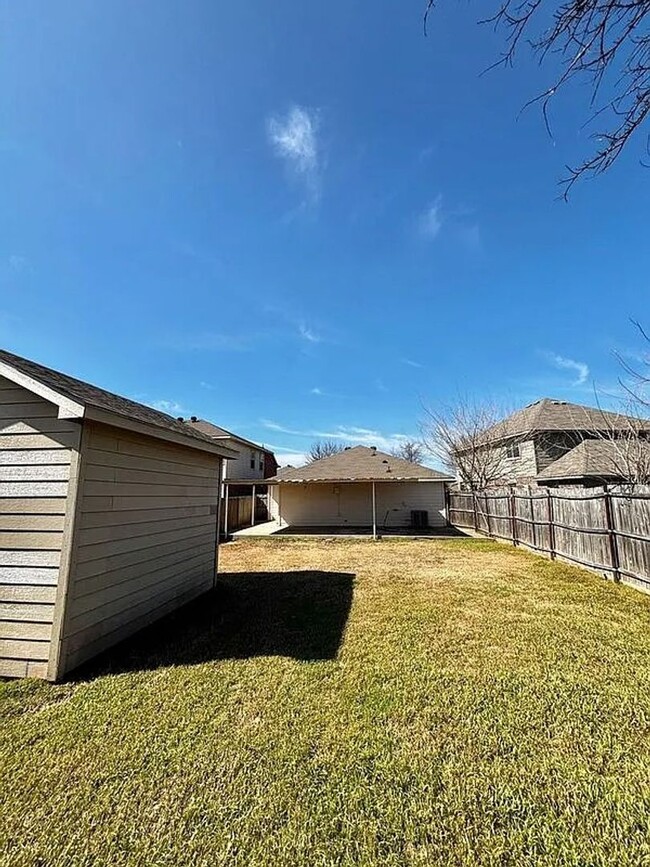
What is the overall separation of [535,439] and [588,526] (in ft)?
46.6

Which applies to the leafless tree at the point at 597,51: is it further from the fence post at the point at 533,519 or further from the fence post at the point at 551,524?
the fence post at the point at 533,519

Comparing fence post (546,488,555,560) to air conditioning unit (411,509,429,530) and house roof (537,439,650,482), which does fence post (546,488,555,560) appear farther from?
air conditioning unit (411,509,429,530)

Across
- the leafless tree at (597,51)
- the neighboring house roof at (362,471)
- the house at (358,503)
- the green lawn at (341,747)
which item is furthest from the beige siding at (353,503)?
the leafless tree at (597,51)

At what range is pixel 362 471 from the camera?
17.1 metres

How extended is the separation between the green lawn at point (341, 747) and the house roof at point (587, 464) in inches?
469

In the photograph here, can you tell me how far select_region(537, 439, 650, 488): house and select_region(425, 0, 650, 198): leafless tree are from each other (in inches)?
482

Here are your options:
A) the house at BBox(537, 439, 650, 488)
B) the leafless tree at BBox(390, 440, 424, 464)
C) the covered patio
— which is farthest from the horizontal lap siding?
the leafless tree at BBox(390, 440, 424, 464)

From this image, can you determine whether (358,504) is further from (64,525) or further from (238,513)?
(64,525)

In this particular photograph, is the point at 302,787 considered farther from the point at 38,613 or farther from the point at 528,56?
the point at 528,56

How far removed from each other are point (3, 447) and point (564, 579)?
29.7 feet

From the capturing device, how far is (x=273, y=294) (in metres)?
12.8

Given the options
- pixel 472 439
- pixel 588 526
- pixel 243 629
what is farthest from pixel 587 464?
pixel 243 629

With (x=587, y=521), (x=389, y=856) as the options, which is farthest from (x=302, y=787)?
(x=587, y=521)

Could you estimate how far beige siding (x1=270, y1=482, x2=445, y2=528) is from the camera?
60.8ft
